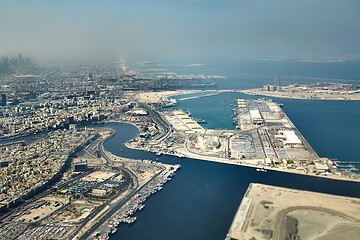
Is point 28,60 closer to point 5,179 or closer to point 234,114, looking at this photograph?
point 234,114

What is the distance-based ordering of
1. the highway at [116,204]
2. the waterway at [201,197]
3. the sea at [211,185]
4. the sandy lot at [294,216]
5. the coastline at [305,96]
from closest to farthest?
the sandy lot at [294,216] < the highway at [116,204] < the waterway at [201,197] < the sea at [211,185] < the coastline at [305,96]

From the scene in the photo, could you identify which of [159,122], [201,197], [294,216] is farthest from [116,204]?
[159,122]

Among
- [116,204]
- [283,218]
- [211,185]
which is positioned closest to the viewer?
[283,218]

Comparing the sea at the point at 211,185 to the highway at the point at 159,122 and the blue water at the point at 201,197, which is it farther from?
the highway at the point at 159,122

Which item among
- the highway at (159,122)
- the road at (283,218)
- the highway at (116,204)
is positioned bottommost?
the highway at (116,204)

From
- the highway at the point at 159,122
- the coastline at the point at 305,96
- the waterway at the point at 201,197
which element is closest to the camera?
the waterway at the point at 201,197

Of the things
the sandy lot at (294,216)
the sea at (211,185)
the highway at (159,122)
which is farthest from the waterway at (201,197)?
the highway at (159,122)

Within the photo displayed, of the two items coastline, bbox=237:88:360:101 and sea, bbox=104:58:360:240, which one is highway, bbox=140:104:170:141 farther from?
coastline, bbox=237:88:360:101

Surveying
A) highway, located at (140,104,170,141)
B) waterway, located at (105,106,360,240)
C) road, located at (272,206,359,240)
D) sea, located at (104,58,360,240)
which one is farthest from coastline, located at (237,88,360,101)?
road, located at (272,206,359,240)

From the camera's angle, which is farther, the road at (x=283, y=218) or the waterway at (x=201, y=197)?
the waterway at (x=201, y=197)

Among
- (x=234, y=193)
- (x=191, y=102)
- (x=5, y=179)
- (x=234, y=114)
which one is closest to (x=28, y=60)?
(x=191, y=102)

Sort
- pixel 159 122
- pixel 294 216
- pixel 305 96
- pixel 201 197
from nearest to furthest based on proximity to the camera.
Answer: pixel 294 216 → pixel 201 197 → pixel 159 122 → pixel 305 96

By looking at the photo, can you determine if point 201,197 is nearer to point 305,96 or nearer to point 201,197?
point 201,197
